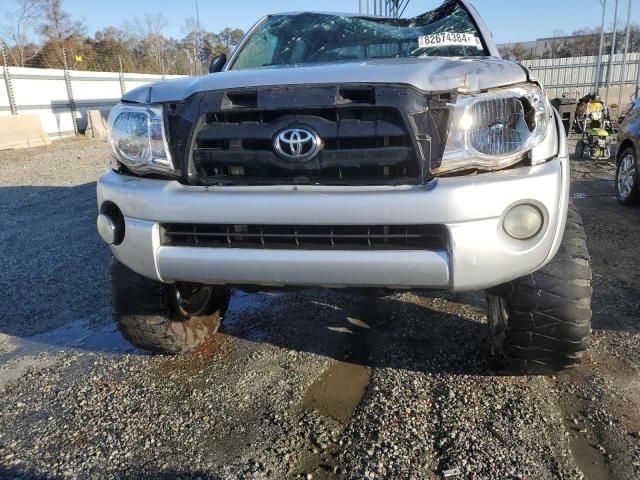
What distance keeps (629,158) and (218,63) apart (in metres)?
5.29

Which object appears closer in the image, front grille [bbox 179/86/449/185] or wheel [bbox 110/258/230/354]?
front grille [bbox 179/86/449/185]

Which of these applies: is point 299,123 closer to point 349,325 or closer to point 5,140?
point 349,325

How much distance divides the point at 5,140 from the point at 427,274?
1550cm

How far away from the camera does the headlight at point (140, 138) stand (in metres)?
2.37

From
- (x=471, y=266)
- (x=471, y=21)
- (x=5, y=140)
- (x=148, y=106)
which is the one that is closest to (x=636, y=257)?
(x=471, y=21)

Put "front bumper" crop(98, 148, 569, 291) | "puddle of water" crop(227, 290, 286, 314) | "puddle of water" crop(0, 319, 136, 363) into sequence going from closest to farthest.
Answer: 1. "front bumper" crop(98, 148, 569, 291)
2. "puddle of water" crop(0, 319, 136, 363)
3. "puddle of water" crop(227, 290, 286, 314)

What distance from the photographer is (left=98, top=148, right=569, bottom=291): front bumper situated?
198 cm

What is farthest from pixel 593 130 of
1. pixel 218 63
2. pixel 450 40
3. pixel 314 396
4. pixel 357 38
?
pixel 314 396

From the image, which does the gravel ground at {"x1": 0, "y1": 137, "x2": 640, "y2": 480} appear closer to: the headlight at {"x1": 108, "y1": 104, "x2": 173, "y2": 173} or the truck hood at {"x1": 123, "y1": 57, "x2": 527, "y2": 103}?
the headlight at {"x1": 108, "y1": 104, "x2": 173, "y2": 173}

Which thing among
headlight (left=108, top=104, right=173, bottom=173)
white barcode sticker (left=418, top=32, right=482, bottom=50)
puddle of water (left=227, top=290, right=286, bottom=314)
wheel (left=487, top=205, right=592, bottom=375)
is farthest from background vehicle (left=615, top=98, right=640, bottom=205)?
headlight (left=108, top=104, right=173, bottom=173)

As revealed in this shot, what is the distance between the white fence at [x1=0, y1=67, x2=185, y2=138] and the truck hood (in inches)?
661

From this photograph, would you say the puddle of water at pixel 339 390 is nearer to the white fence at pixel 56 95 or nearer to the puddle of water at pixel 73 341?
the puddle of water at pixel 73 341

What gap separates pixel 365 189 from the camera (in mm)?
2072

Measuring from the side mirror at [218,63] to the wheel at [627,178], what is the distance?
16.3 ft
